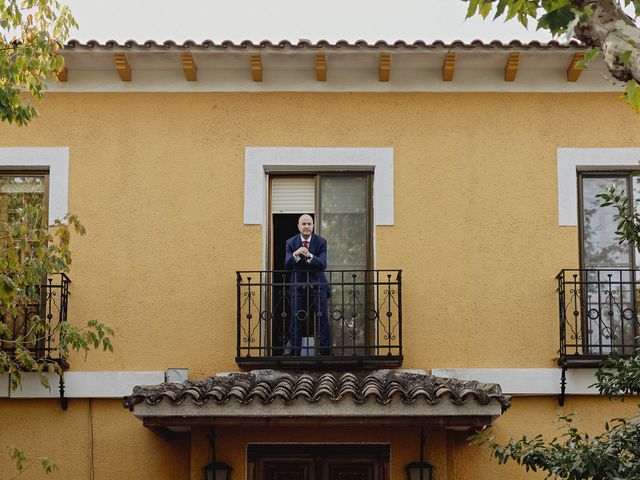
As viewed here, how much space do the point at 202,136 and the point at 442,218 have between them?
2.69m

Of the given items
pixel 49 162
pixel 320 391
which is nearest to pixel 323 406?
pixel 320 391

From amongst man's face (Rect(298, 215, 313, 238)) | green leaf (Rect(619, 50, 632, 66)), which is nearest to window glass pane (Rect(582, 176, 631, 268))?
man's face (Rect(298, 215, 313, 238))

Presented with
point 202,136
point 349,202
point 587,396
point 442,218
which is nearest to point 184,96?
point 202,136

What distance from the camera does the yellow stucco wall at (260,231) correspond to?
12.2 meters

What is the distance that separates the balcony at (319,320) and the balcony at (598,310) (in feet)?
5.72

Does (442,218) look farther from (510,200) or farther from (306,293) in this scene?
(306,293)

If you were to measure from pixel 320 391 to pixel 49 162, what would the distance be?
423 centimetres

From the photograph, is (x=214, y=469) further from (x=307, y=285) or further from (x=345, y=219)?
(x=345, y=219)

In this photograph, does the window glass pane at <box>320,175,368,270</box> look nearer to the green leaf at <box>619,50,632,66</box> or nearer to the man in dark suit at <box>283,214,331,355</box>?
the man in dark suit at <box>283,214,331,355</box>

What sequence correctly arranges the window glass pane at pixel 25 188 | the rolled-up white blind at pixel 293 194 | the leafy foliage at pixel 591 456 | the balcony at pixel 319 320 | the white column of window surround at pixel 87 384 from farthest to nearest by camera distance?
the rolled-up white blind at pixel 293 194
the window glass pane at pixel 25 188
the white column of window surround at pixel 87 384
the balcony at pixel 319 320
the leafy foliage at pixel 591 456

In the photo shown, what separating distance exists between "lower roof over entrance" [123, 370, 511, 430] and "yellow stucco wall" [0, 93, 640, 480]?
4.82 feet

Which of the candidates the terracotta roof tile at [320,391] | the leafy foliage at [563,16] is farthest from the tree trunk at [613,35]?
the terracotta roof tile at [320,391]

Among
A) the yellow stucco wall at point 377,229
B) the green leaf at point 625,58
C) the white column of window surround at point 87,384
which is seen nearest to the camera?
the green leaf at point 625,58

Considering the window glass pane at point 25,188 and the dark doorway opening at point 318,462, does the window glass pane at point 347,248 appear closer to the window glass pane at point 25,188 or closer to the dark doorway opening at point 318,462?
the dark doorway opening at point 318,462
